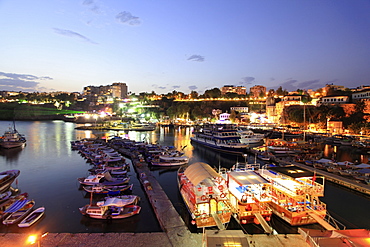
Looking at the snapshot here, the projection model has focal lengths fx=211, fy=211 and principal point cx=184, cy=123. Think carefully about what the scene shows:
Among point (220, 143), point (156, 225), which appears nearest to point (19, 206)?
point (156, 225)

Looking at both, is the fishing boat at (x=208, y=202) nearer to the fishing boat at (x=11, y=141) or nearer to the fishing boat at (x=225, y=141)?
the fishing boat at (x=225, y=141)

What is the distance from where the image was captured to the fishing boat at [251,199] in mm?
12094

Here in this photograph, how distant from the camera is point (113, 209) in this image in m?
12.9

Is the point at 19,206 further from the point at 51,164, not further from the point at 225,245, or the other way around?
the point at 51,164

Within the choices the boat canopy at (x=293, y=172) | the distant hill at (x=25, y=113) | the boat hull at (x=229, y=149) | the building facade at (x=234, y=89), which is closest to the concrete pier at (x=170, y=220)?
the boat canopy at (x=293, y=172)

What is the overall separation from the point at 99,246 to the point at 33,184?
50.4 feet

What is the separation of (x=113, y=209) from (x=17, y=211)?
5.84 m

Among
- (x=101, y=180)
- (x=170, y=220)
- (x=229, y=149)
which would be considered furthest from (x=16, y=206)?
(x=229, y=149)

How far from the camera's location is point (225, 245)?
6996mm

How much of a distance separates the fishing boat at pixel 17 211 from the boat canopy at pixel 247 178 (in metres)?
12.9

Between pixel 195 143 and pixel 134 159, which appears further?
pixel 195 143

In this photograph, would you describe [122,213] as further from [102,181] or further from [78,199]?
[102,181]

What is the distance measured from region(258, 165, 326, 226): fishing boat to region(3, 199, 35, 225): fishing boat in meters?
15.0

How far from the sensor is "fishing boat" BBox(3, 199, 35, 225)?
1194 cm
